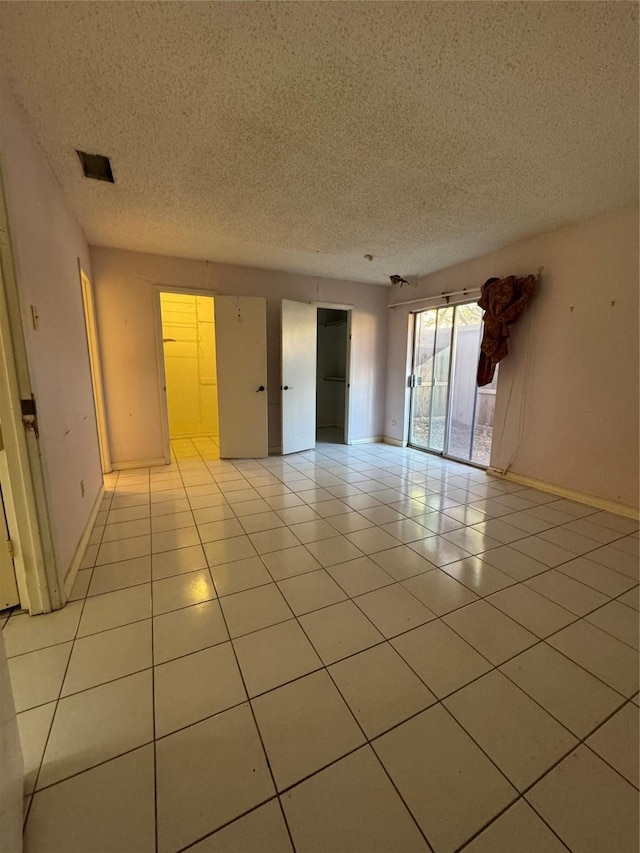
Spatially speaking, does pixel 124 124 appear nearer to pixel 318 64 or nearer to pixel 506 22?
pixel 318 64

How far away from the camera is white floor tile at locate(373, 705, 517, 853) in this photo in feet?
3.16

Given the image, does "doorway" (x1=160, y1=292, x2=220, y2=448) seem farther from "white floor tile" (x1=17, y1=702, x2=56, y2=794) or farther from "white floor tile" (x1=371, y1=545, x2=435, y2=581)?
"white floor tile" (x1=17, y1=702, x2=56, y2=794)

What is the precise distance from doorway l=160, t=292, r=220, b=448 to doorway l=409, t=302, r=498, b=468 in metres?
3.33

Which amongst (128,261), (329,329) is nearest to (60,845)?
(128,261)

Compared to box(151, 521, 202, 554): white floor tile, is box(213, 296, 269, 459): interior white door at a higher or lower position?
higher

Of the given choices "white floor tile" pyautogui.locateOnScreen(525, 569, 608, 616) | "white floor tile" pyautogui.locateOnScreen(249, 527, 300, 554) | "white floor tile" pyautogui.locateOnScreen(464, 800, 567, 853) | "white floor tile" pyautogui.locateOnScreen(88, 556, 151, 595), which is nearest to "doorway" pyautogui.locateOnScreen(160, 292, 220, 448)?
"white floor tile" pyautogui.locateOnScreen(249, 527, 300, 554)

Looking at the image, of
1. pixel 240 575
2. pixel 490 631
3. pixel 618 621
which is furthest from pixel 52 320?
pixel 618 621

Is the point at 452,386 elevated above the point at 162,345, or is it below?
below

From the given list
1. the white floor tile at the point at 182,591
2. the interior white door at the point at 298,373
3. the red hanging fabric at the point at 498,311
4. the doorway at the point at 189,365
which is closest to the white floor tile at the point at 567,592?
the white floor tile at the point at 182,591

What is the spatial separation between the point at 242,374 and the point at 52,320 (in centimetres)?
250

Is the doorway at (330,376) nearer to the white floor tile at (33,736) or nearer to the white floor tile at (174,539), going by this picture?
the white floor tile at (174,539)

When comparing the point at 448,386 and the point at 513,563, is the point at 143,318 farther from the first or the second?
the point at 513,563

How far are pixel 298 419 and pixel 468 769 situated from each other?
4142 mm

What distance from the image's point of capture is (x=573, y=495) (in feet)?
10.8
